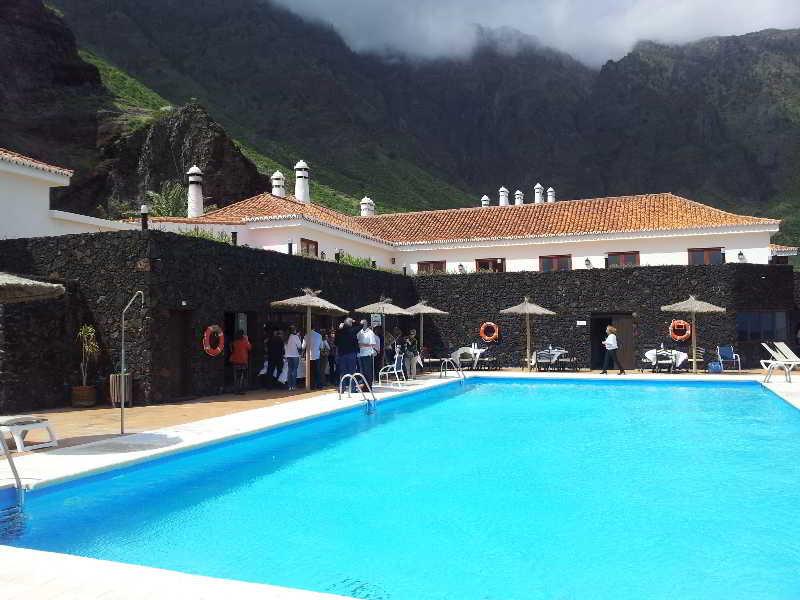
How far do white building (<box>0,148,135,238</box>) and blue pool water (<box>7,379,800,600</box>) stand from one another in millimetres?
9373

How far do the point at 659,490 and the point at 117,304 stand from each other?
1052cm

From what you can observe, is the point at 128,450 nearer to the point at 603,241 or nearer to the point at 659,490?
the point at 659,490

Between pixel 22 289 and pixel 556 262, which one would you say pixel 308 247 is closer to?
pixel 556 262

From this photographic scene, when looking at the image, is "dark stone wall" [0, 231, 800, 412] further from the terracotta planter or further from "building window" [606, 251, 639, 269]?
"building window" [606, 251, 639, 269]

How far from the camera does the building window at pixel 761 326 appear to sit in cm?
2323

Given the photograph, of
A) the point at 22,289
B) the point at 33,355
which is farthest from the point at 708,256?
the point at 22,289

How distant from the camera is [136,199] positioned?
40.1 metres

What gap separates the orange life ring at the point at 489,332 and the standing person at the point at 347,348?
33.9 feet

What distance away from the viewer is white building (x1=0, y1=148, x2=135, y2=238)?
1552cm

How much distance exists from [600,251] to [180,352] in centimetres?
1868

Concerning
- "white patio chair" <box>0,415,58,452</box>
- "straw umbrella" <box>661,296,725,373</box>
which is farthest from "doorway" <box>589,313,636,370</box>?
"white patio chair" <box>0,415,58,452</box>

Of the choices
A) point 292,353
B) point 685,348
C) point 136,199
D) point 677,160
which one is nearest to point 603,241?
point 685,348

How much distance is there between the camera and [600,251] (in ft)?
90.5

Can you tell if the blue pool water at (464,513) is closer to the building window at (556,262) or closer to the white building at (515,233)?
the white building at (515,233)
